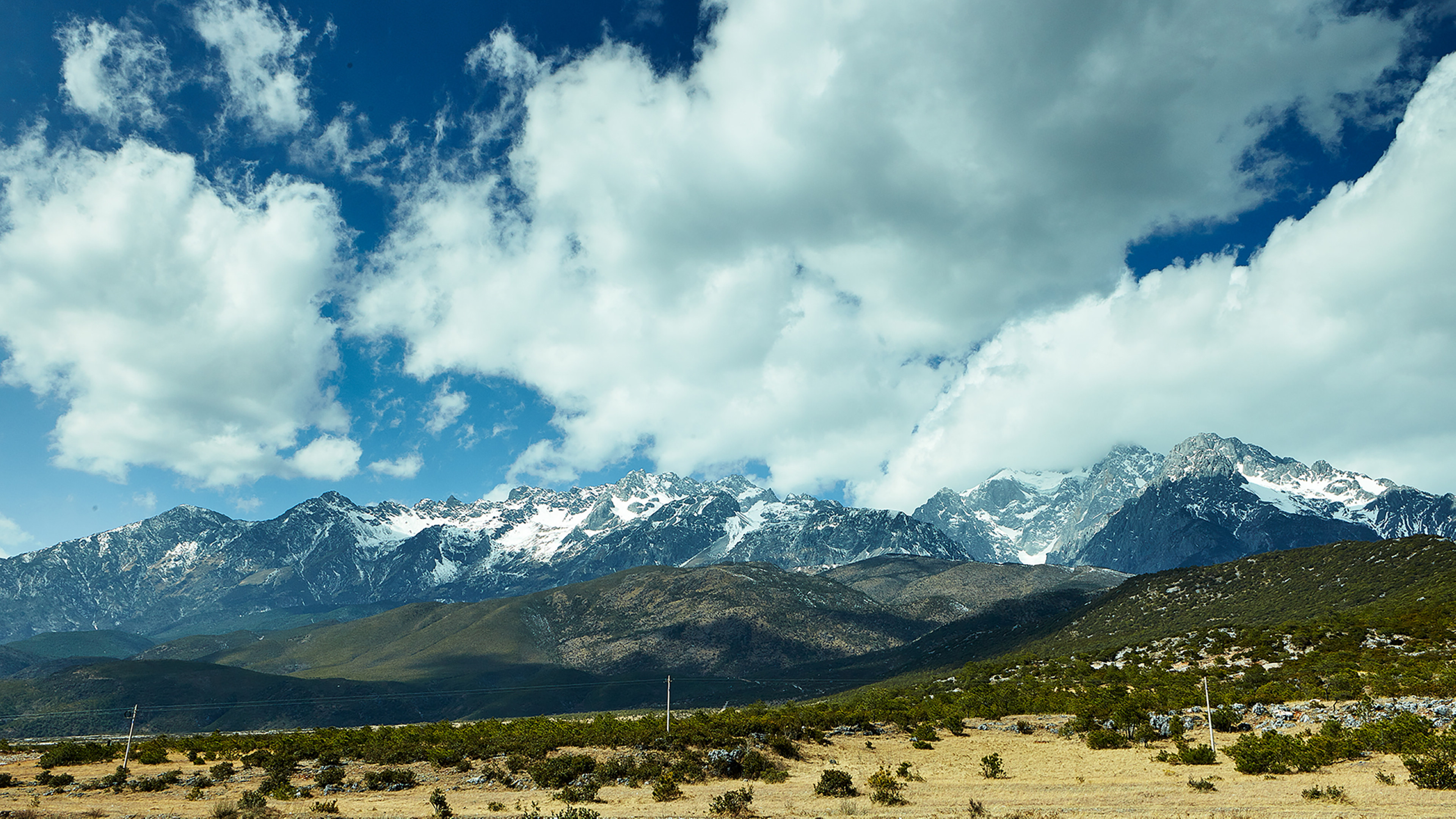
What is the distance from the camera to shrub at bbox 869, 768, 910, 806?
1324 inches

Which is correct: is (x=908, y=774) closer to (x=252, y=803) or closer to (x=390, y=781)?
(x=390, y=781)

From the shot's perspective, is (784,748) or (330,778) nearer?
(330,778)

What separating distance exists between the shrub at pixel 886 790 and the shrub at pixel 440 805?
1964cm

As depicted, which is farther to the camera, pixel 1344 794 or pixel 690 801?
pixel 690 801

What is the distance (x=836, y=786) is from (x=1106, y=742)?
22015 mm

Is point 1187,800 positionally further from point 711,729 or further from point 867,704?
point 867,704

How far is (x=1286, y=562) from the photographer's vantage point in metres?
153

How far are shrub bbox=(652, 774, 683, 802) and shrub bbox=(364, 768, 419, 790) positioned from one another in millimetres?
15457

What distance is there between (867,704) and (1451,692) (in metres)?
49.5

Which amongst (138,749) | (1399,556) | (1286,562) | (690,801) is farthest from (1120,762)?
(1286,562)

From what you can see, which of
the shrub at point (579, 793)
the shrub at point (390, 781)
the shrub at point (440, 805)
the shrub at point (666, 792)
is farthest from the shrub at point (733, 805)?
the shrub at point (390, 781)

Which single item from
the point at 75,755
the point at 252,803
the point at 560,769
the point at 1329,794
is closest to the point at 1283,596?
the point at 1329,794

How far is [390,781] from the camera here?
42.6m

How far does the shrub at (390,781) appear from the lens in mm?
42062
